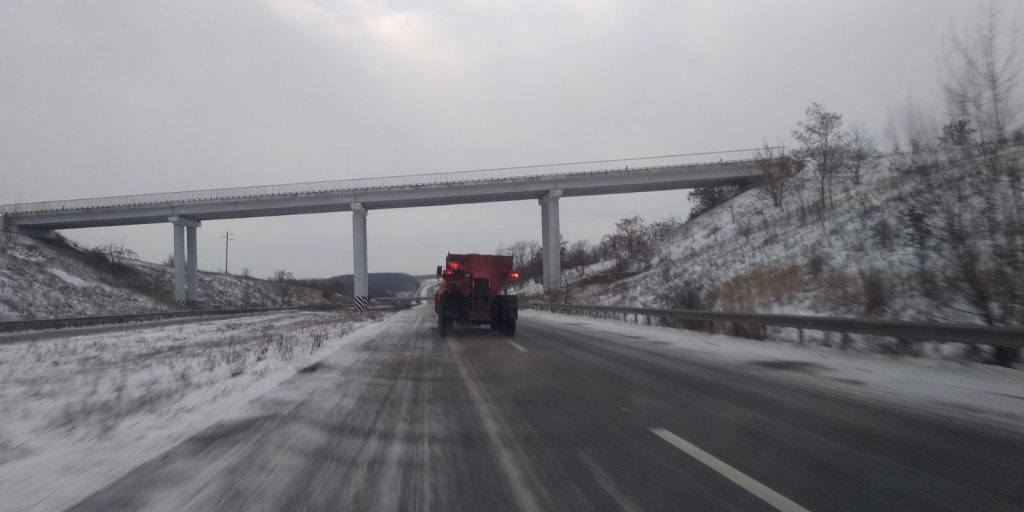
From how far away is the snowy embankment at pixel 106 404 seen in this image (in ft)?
15.5

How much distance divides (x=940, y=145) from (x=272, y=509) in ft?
76.3

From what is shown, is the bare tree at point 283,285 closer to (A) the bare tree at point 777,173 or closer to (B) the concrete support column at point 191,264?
(B) the concrete support column at point 191,264

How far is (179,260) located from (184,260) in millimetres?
609

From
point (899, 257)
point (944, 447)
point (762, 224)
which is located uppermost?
point (762, 224)

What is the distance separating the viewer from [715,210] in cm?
5788

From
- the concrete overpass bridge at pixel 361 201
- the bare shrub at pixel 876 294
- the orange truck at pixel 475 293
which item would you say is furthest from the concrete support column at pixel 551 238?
the bare shrub at pixel 876 294

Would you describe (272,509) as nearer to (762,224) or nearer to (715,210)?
(762,224)

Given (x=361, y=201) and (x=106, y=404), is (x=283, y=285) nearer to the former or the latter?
(x=361, y=201)

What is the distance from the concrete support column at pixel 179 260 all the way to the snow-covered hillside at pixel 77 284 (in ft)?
4.46

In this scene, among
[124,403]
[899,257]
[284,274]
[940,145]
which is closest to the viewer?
[124,403]

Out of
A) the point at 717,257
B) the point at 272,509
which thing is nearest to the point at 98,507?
the point at 272,509

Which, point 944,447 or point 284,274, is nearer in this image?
point 944,447

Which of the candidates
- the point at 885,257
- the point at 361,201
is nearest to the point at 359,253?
the point at 361,201

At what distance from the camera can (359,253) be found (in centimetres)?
5391
